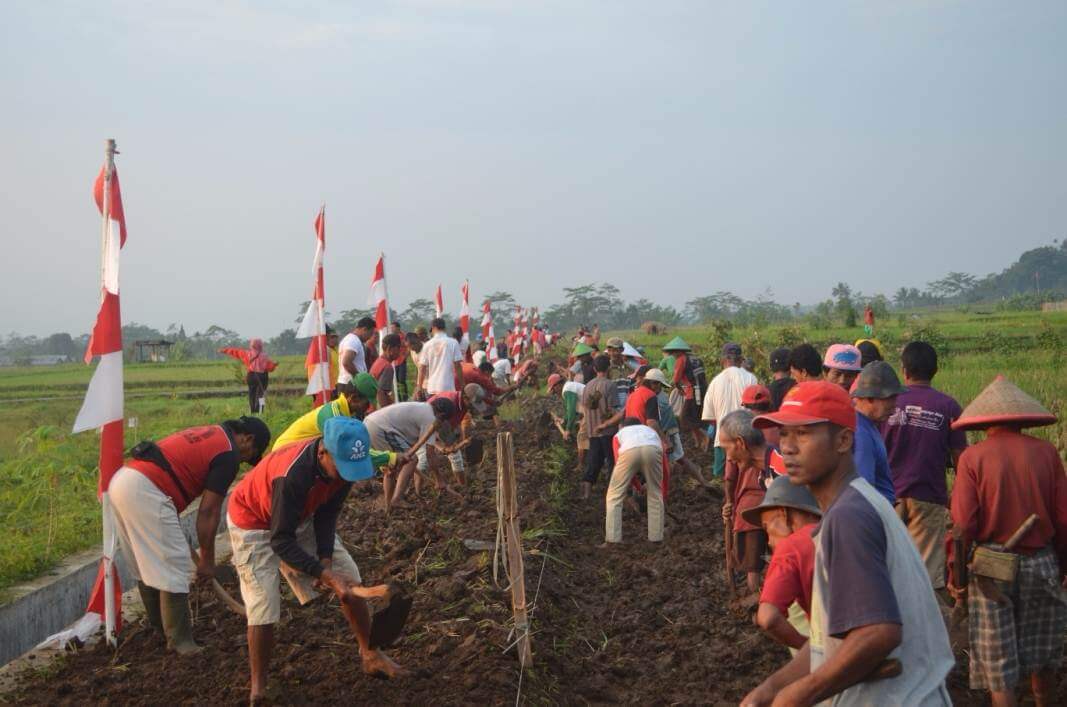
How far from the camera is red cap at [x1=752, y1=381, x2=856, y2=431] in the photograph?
2.63 m

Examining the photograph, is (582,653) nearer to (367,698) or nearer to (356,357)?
(367,698)

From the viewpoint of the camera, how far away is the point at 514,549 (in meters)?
5.62

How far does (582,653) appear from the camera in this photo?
21.3 feet

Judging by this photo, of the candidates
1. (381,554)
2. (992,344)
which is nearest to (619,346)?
(381,554)

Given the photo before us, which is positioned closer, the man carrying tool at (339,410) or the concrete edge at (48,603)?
the man carrying tool at (339,410)

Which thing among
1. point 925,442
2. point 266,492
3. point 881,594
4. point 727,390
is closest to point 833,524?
point 881,594

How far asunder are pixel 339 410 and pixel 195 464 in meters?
1.39

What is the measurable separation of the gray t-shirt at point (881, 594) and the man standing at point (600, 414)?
804cm

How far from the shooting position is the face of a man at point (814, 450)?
2643 millimetres

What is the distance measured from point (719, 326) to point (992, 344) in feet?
21.9

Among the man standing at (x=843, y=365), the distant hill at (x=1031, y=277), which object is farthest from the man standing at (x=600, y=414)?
the distant hill at (x=1031, y=277)

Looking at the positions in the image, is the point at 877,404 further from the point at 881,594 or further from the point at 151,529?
the point at 151,529

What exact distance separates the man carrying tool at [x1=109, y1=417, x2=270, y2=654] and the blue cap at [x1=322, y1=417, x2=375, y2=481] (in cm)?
151

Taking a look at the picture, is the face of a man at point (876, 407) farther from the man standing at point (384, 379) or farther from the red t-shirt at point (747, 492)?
the man standing at point (384, 379)
